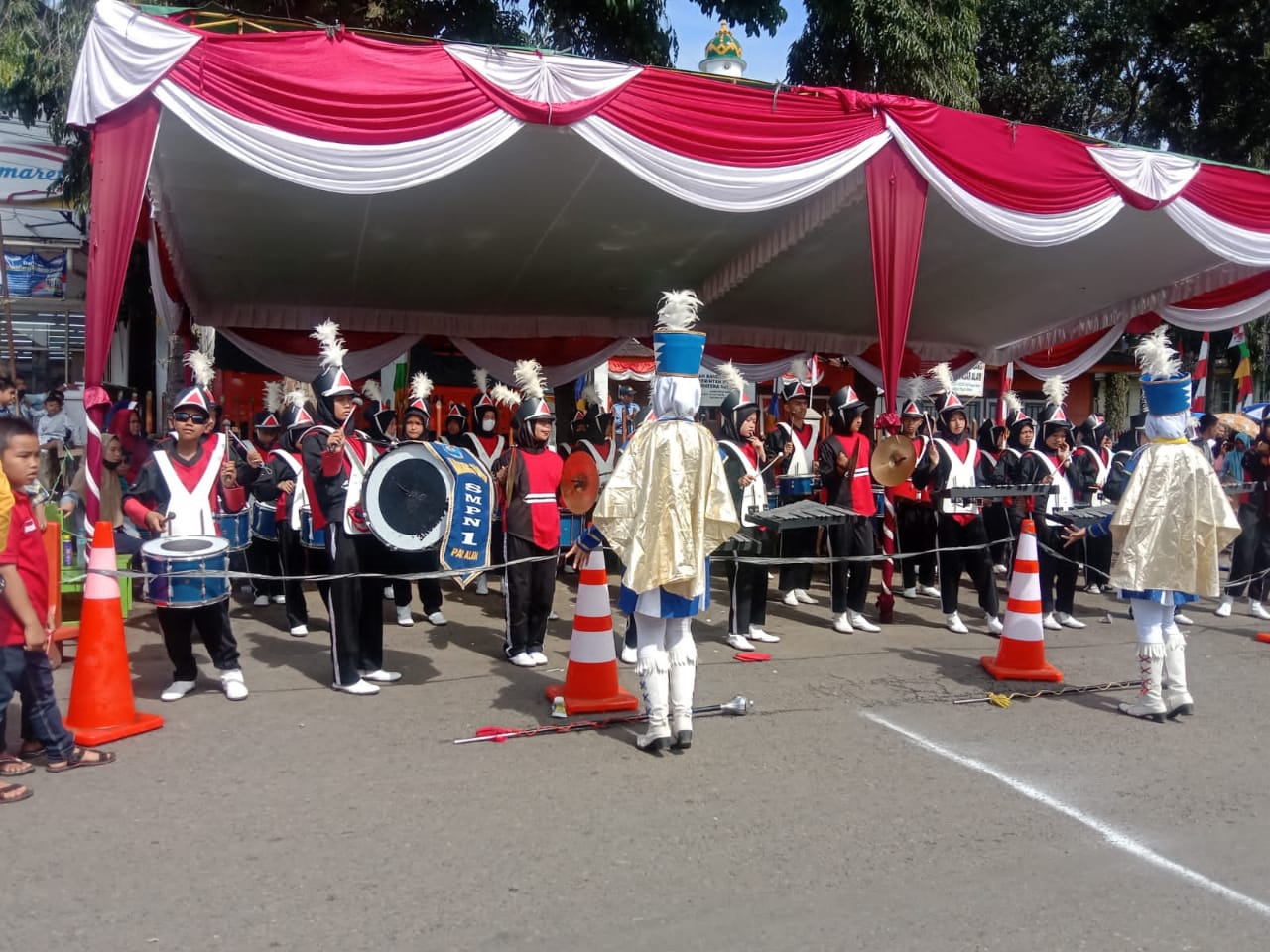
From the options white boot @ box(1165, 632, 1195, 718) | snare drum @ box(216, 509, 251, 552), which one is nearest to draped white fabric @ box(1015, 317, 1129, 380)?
white boot @ box(1165, 632, 1195, 718)

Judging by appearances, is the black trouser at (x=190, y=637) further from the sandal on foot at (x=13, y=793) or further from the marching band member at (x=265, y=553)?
the marching band member at (x=265, y=553)

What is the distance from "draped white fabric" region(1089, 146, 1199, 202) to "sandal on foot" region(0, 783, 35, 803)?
916cm

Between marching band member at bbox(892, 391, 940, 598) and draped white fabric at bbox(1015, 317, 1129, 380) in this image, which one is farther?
draped white fabric at bbox(1015, 317, 1129, 380)

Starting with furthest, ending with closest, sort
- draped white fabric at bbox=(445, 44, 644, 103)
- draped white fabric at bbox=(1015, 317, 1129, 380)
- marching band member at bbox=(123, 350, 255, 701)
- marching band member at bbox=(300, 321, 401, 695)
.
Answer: draped white fabric at bbox=(1015, 317, 1129, 380)
draped white fabric at bbox=(445, 44, 644, 103)
marching band member at bbox=(300, 321, 401, 695)
marching band member at bbox=(123, 350, 255, 701)

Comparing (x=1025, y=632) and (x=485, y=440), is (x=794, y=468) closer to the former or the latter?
(x=1025, y=632)

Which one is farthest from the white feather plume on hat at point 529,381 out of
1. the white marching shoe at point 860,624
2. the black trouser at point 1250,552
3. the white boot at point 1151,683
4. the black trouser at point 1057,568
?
the black trouser at point 1250,552

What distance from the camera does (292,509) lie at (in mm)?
7148

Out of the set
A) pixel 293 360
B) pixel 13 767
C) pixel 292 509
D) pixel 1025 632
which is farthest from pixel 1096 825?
pixel 293 360

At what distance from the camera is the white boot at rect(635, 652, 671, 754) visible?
466cm

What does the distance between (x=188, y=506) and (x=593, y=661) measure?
2453 millimetres

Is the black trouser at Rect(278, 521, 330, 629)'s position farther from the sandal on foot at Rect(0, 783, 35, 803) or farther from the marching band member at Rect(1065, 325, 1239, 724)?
the marching band member at Rect(1065, 325, 1239, 724)

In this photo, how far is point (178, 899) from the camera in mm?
3193

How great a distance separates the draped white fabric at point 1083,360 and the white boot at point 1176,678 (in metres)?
8.24

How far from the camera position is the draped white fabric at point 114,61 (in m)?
5.78
